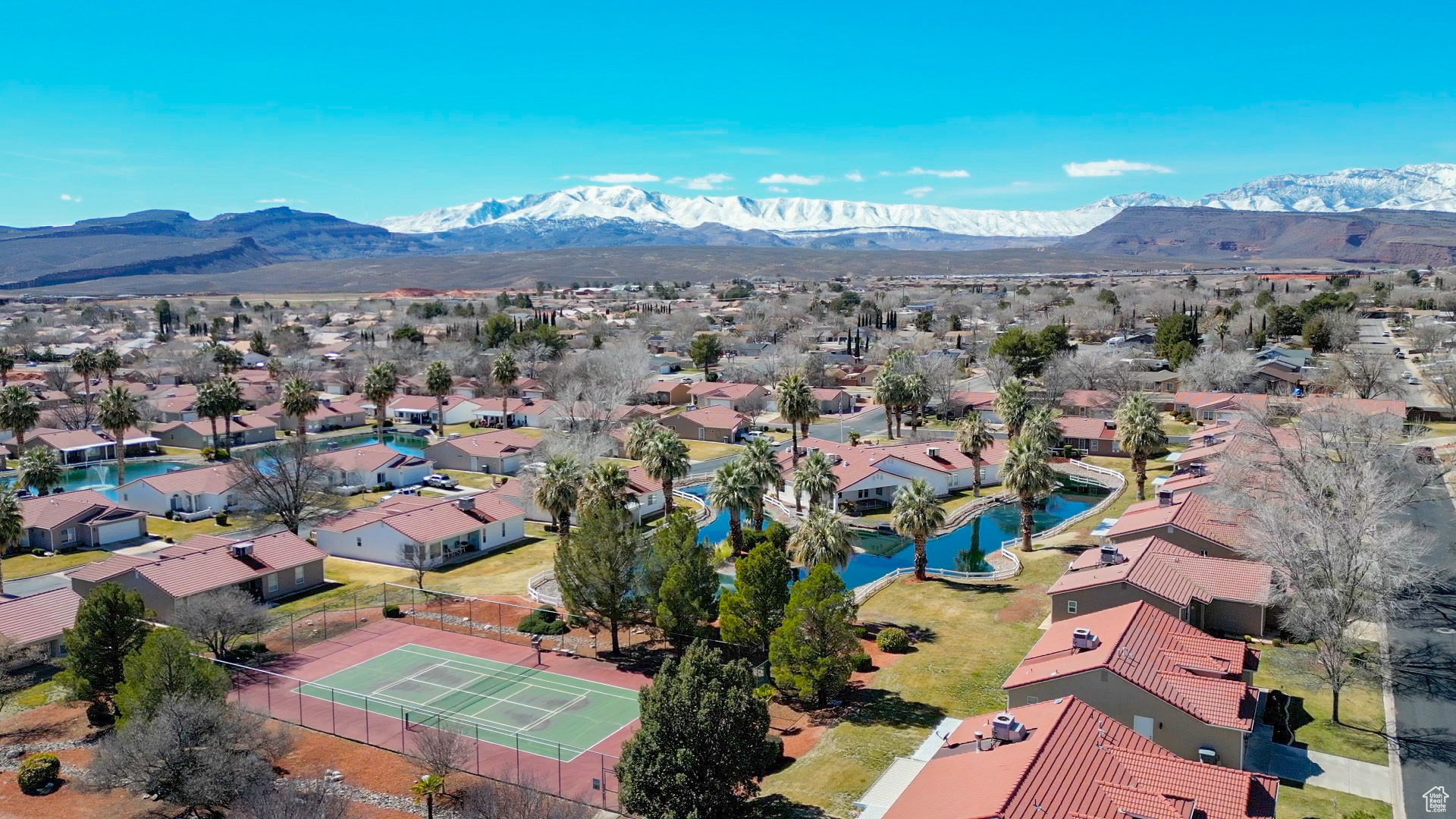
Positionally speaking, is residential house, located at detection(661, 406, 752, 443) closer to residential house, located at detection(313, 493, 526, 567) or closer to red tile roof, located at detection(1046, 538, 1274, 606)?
residential house, located at detection(313, 493, 526, 567)

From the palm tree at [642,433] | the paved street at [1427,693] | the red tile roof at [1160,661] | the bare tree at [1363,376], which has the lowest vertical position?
the paved street at [1427,693]

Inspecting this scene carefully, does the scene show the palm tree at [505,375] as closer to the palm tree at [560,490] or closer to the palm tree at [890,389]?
the palm tree at [890,389]

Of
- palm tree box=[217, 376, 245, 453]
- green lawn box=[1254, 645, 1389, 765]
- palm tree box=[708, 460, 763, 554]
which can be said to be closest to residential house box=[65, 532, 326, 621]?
palm tree box=[708, 460, 763, 554]

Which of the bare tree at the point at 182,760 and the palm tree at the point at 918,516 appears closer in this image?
the bare tree at the point at 182,760

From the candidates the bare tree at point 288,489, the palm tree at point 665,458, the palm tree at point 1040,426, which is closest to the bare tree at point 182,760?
the palm tree at point 665,458

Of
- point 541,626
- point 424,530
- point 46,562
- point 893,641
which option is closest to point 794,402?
point 424,530
